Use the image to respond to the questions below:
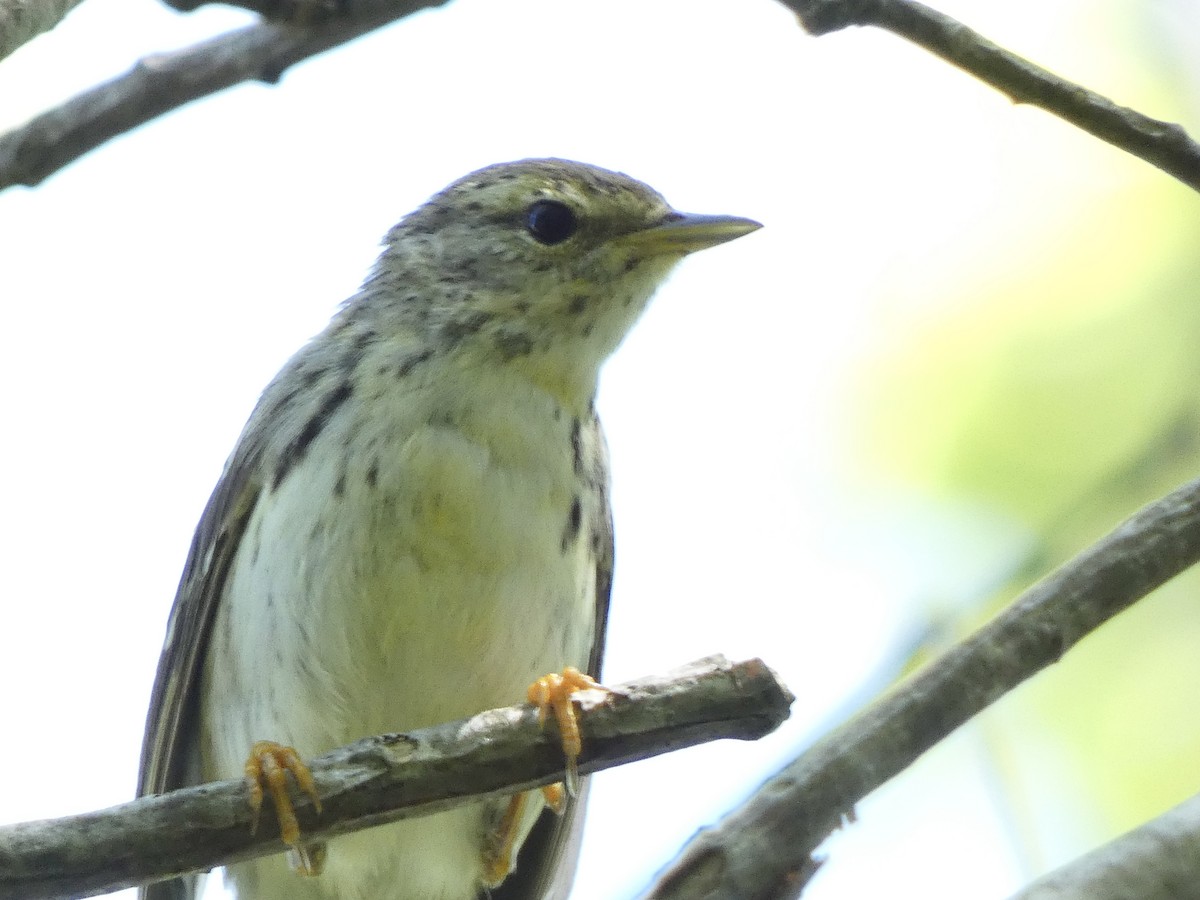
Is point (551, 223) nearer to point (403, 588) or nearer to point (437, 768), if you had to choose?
point (403, 588)

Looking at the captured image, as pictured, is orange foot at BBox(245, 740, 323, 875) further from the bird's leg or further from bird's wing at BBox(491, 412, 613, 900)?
bird's wing at BBox(491, 412, 613, 900)

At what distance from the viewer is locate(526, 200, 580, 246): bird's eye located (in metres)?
5.43

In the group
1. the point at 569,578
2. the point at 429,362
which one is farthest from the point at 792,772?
the point at 429,362

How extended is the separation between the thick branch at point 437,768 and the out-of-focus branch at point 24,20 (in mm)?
1941

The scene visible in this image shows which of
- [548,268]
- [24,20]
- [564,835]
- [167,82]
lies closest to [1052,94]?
[548,268]

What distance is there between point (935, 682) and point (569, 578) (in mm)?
1716

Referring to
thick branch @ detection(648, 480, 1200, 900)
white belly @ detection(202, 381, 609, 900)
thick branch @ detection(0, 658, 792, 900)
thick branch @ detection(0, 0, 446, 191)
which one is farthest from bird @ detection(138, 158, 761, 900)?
thick branch @ detection(0, 0, 446, 191)

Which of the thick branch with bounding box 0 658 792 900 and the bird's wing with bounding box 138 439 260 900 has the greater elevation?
the bird's wing with bounding box 138 439 260 900

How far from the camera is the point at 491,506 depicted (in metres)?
4.69

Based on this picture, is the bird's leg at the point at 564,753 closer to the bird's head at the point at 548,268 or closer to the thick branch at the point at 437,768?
the thick branch at the point at 437,768

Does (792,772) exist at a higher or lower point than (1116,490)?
lower

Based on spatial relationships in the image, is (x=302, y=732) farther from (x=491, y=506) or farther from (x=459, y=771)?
(x=459, y=771)

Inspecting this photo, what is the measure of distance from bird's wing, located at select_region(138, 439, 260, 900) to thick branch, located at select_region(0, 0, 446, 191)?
1.46 metres

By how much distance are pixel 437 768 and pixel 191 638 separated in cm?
230
